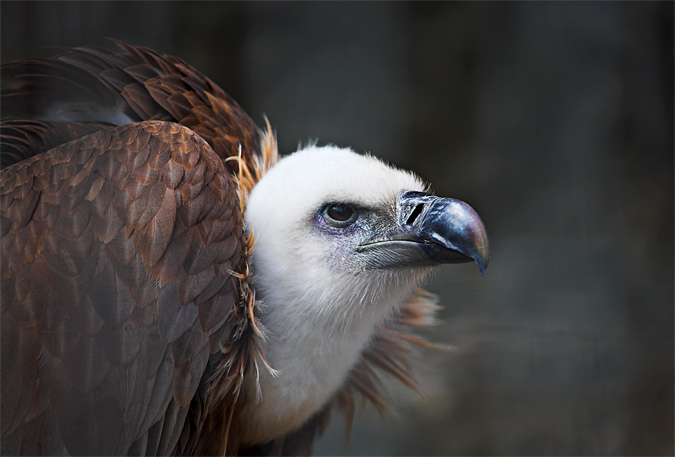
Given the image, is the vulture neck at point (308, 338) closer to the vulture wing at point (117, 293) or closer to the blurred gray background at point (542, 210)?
the vulture wing at point (117, 293)

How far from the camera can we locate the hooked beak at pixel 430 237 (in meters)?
1.01

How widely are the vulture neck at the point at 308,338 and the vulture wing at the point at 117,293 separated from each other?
0.38 ft

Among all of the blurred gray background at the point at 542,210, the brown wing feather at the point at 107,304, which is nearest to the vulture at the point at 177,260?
the brown wing feather at the point at 107,304

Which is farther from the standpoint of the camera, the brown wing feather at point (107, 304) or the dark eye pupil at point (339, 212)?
the dark eye pupil at point (339, 212)

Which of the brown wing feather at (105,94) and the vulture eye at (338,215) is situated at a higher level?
the brown wing feather at (105,94)

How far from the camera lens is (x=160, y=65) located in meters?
1.27

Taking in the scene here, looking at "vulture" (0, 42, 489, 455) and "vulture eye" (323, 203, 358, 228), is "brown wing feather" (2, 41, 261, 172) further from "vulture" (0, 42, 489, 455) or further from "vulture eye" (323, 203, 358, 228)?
"vulture eye" (323, 203, 358, 228)

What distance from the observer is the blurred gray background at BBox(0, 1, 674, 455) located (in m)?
2.30

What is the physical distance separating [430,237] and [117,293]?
0.51 meters

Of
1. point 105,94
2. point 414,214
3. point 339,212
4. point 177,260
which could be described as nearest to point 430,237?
point 414,214

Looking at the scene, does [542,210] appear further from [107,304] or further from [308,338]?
[107,304]

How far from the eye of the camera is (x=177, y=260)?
0.93m

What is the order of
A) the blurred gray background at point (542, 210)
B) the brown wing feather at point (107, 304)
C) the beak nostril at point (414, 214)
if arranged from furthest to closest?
1. the blurred gray background at point (542, 210)
2. the beak nostril at point (414, 214)
3. the brown wing feather at point (107, 304)

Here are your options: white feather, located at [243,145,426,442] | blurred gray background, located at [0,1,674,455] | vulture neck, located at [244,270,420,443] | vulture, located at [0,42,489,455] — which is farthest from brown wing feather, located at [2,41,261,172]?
blurred gray background, located at [0,1,674,455]
